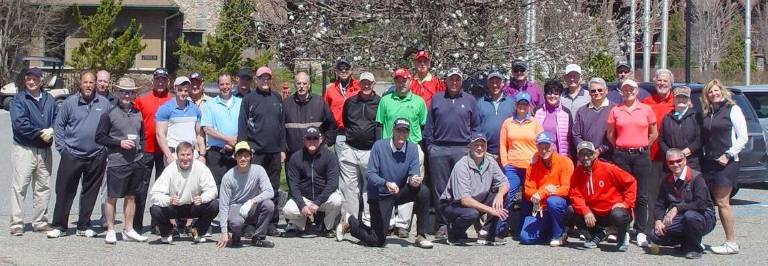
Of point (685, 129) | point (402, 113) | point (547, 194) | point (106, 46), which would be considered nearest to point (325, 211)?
point (402, 113)

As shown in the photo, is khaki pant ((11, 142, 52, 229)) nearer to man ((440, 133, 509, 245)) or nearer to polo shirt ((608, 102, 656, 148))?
man ((440, 133, 509, 245))

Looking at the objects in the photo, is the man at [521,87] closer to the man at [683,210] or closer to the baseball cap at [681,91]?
the baseball cap at [681,91]

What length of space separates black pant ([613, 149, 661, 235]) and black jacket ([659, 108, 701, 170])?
0.86 ft

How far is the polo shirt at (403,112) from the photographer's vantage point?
1158 cm

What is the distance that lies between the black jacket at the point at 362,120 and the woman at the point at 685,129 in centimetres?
310

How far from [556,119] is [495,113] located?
2.25 ft

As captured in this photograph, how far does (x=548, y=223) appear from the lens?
37.2 ft

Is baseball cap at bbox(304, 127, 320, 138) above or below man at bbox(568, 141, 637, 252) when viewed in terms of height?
above

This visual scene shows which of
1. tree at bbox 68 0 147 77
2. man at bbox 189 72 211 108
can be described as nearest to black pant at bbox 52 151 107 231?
man at bbox 189 72 211 108

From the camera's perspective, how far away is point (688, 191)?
34.8ft

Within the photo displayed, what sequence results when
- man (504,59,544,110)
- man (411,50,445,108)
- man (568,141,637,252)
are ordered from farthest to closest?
man (411,50,445,108)
man (504,59,544,110)
man (568,141,637,252)

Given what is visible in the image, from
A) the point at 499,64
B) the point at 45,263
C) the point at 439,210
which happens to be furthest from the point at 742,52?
the point at 45,263

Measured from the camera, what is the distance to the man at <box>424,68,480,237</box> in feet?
38.1

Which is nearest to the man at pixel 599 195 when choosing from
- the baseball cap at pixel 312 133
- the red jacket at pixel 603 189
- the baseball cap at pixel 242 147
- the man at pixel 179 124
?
the red jacket at pixel 603 189
